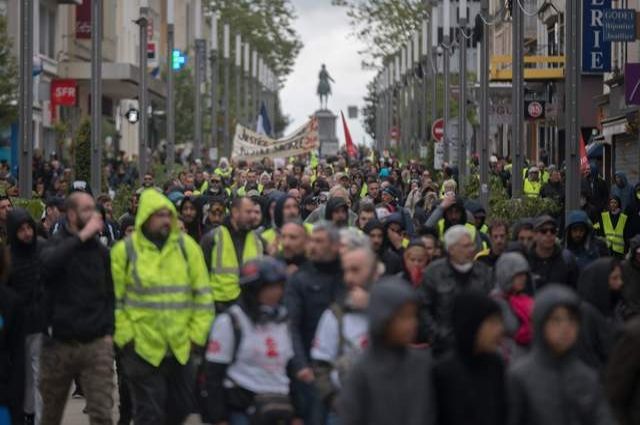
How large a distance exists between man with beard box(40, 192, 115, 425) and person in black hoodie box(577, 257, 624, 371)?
312cm

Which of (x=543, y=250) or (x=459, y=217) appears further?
(x=459, y=217)

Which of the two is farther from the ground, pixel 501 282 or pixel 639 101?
pixel 639 101

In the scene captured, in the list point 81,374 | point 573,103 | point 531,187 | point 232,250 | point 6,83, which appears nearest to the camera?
point 81,374

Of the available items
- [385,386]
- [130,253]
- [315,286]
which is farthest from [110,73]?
[385,386]

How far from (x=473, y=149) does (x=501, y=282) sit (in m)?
69.0

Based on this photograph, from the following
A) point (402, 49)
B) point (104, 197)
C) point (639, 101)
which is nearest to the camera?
point (104, 197)

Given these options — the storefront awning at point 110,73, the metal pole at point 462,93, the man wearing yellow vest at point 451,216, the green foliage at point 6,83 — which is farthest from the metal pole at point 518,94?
the storefront awning at point 110,73

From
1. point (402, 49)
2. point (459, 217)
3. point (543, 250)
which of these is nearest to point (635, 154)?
point (459, 217)

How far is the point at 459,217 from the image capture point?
17953 millimetres

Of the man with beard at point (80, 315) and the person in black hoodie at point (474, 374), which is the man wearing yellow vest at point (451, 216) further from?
the person in black hoodie at point (474, 374)

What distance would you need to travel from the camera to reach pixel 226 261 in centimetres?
1524

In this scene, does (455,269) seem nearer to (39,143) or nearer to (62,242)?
(62,242)

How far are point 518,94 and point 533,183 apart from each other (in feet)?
20.1

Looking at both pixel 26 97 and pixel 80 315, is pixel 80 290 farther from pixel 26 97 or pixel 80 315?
pixel 26 97
